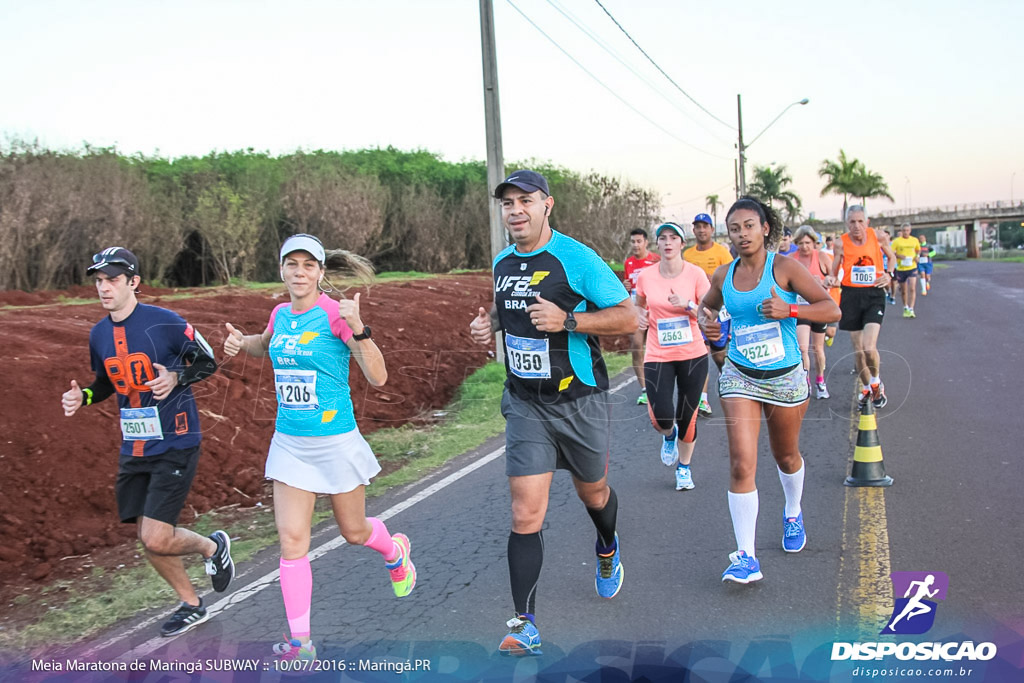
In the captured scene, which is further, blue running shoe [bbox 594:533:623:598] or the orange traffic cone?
the orange traffic cone

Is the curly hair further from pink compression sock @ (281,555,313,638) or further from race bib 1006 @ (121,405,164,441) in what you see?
race bib 1006 @ (121,405,164,441)

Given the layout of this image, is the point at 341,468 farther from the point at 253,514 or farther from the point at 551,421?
the point at 253,514

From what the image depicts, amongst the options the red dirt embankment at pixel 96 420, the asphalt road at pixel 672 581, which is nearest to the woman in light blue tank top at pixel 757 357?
the asphalt road at pixel 672 581

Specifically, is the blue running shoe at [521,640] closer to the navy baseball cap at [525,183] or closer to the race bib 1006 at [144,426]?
the navy baseball cap at [525,183]

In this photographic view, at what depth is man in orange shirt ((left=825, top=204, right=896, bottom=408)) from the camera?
31.8ft

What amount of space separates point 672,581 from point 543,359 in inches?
63.0

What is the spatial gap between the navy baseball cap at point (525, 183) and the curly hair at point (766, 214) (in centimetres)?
127

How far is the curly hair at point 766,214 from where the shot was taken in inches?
198

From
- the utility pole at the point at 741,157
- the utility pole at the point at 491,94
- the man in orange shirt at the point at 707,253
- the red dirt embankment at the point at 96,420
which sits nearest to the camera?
the red dirt embankment at the point at 96,420

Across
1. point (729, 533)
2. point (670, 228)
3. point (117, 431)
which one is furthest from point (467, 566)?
point (117, 431)

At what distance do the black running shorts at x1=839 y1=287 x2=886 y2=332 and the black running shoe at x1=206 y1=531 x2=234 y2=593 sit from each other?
733cm

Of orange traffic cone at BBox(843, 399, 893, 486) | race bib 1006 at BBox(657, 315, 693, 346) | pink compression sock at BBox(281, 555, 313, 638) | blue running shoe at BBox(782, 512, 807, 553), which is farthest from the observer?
race bib 1006 at BBox(657, 315, 693, 346)

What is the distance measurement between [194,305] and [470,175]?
1110 inches

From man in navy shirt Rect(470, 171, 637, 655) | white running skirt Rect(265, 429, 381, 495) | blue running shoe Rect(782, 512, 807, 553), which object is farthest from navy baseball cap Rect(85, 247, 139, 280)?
blue running shoe Rect(782, 512, 807, 553)
